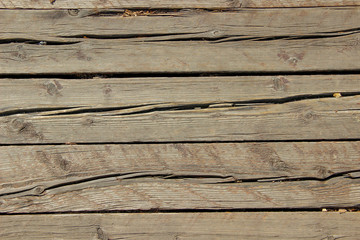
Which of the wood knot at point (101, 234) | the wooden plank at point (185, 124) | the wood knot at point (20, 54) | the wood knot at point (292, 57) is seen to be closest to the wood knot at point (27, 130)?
the wooden plank at point (185, 124)

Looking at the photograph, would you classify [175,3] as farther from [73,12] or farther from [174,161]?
[174,161]

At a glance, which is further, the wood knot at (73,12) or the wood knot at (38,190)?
the wood knot at (73,12)

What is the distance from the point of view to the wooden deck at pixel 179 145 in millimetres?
2139

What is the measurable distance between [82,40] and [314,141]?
162 centimetres

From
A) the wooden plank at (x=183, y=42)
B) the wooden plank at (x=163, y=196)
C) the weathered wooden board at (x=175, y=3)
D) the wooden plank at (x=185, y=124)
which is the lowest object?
the wooden plank at (x=163, y=196)

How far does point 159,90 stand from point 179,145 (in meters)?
0.37

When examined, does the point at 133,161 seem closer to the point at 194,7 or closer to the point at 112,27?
the point at 112,27

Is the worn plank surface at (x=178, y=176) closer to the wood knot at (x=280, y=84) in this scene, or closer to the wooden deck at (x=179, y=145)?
the wooden deck at (x=179, y=145)

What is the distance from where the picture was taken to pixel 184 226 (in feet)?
7.00

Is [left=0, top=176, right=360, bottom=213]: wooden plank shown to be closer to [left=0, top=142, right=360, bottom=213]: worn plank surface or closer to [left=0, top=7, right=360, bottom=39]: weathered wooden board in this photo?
[left=0, top=142, right=360, bottom=213]: worn plank surface

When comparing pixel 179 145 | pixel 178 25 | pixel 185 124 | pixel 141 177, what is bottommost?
pixel 141 177

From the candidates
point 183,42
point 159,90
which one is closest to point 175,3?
point 183,42

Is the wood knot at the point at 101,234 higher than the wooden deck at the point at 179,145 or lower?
lower

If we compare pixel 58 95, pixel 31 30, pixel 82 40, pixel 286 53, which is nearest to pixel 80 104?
pixel 58 95
